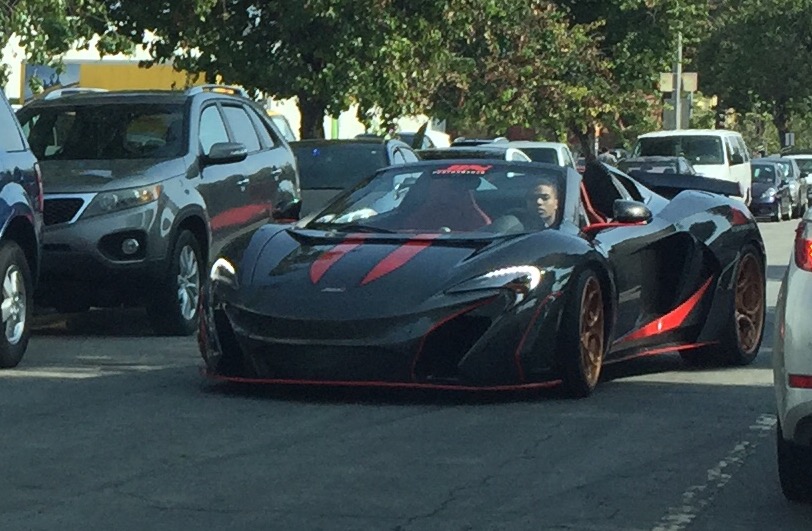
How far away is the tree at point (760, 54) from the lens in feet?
246

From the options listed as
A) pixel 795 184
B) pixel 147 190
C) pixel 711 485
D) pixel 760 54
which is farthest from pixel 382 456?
pixel 760 54

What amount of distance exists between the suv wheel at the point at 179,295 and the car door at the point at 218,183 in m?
0.33

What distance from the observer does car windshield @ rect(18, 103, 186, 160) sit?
14180mm

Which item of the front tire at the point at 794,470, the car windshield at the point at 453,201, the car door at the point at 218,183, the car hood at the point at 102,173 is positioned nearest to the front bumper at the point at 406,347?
the car windshield at the point at 453,201

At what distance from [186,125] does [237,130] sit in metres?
0.94

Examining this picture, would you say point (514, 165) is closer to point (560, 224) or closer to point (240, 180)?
point (560, 224)

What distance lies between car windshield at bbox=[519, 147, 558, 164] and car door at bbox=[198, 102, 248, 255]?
49.1 ft

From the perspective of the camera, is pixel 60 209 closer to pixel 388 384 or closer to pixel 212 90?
pixel 212 90

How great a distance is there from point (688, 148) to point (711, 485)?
3248cm

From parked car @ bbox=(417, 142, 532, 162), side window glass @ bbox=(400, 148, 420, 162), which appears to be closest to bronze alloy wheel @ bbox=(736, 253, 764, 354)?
side window glass @ bbox=(400, 148, 420, 162)

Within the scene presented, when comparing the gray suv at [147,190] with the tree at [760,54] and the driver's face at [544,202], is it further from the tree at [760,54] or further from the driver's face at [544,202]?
the tree at [760,54]

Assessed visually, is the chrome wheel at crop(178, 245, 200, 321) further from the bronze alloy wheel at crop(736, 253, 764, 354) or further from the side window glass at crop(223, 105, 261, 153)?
the bronze alloy wheel at crop(736, 253, 764, 354)

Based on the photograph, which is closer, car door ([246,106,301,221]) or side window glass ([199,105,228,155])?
side window glass ([199,105,228,155])

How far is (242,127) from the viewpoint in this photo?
603 inches
